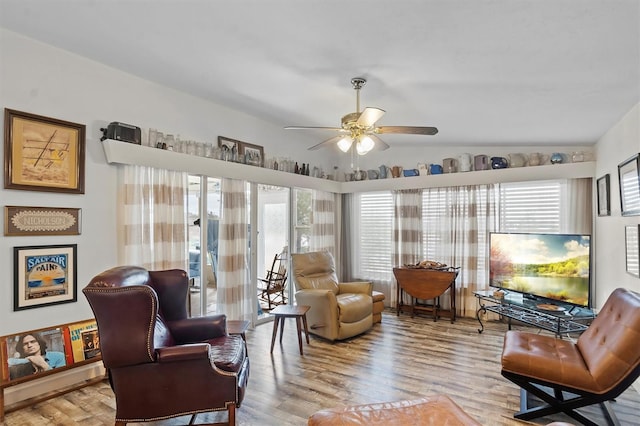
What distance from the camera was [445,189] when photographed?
16.0ft

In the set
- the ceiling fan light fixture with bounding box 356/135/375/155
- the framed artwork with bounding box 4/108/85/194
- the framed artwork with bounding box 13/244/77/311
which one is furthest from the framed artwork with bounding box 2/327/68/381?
the ceiling fan light fixture with bounding box 356/135/375/155

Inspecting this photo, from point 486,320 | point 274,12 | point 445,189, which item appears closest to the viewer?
point 274,12

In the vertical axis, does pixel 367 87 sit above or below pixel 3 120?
above

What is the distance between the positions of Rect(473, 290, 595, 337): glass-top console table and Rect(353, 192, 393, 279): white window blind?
5.49 feet

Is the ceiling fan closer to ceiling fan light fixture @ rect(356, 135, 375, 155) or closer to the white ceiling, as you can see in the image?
ceiling fan light fixture @ rect(356, 135, 375, 155)

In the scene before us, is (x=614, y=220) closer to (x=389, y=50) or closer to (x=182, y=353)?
(x=389, y=50)

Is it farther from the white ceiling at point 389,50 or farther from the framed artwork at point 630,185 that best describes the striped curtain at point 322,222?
the framed artwork at point 630,185

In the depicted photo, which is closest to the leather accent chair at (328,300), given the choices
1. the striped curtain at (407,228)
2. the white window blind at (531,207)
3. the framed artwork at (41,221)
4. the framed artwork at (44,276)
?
the striped curtain at (407,228)

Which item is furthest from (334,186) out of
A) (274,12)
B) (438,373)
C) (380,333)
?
(274,12)

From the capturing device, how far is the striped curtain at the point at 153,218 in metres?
3.03

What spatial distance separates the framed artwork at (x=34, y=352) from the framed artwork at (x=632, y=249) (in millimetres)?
4326

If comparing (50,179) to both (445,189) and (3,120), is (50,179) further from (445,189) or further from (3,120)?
(445,189)

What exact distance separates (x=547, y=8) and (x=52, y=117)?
329 centimetres

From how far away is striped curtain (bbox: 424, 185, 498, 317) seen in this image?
4590 mm
